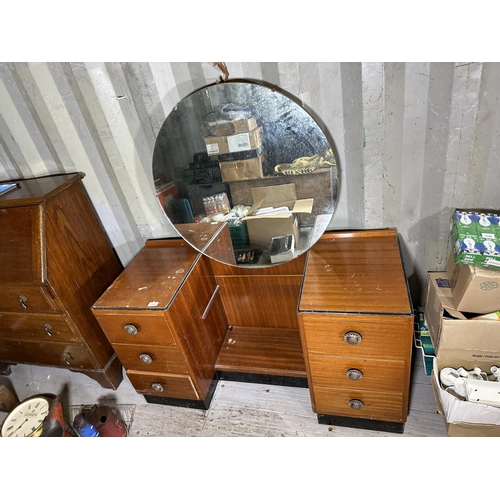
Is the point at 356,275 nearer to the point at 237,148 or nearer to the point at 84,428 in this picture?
the point at 237,148

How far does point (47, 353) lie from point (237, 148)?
1.47m

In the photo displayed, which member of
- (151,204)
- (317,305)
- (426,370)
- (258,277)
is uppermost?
(151,204)

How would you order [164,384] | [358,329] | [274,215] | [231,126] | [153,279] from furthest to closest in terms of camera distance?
[164,384] → [153,279] → [274,215] → [231,126] → [358,329]

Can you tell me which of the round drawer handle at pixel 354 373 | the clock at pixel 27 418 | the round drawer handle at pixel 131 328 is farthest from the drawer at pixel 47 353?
the round drawer handle at pixel 354 373

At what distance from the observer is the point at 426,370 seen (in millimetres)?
1604

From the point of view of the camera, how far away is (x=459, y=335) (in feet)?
4.15

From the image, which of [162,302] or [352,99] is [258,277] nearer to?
[162,302]

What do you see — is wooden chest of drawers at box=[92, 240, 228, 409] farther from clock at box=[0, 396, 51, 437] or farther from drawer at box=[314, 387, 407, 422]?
drawer at box=[314, 387, 407, 422]

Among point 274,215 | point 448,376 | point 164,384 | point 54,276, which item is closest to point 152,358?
point 164,384

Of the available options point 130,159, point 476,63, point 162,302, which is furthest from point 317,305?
point 130,159

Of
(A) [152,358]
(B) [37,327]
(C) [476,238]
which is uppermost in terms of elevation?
(C) [476,238]

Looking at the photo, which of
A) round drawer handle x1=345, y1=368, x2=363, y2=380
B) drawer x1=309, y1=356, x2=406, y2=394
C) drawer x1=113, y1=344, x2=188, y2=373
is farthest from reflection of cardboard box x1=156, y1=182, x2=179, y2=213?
round drawer handle x1=345, y1=368, x2=363, y2=380

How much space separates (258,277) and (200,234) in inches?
14.5

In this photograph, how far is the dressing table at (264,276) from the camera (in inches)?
48.1
